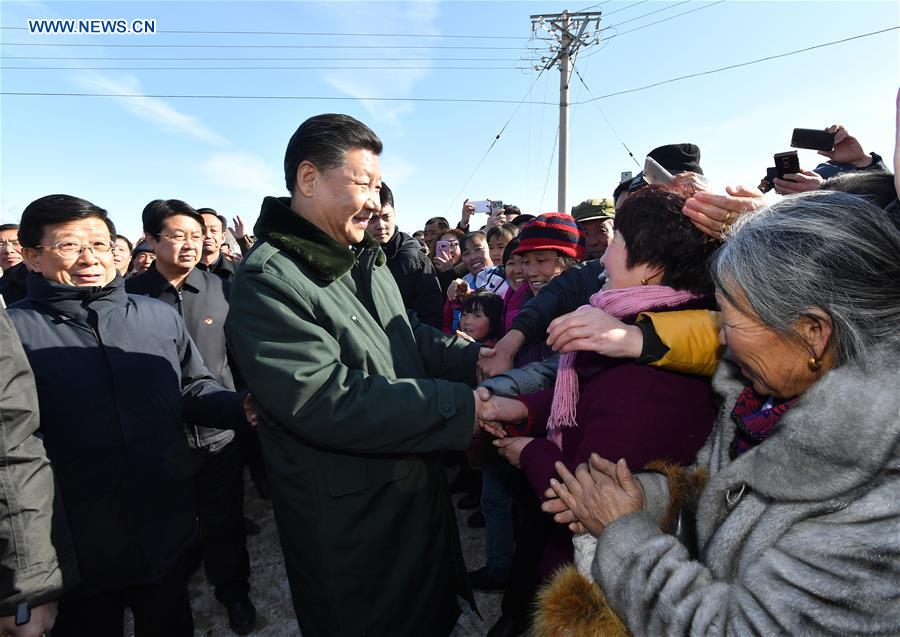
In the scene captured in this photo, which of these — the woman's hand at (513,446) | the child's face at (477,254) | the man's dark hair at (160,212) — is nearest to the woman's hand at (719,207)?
the woman's hand at (513,446)

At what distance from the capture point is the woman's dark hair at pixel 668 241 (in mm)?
1540

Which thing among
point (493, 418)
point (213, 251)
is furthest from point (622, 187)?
point (213, 251)

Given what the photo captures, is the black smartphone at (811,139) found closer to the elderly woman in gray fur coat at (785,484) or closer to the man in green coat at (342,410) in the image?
the elderly woman in gray fur coat at (785,484)

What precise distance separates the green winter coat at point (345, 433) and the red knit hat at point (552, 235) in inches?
65.4

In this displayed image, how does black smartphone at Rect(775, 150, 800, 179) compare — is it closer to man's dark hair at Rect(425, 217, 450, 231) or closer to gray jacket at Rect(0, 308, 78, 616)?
gray jacket at Rect(0, 308, 78, 616)

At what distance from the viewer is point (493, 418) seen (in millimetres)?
1834

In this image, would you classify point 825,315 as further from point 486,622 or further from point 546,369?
point 486,622

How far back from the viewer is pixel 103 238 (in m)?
2.29

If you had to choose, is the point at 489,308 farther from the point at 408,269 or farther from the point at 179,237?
the point at 179,237

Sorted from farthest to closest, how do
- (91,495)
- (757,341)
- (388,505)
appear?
1. (91,495)
2. (388,505)
3. (757,341)

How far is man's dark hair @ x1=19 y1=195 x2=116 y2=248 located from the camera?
7.12 ft

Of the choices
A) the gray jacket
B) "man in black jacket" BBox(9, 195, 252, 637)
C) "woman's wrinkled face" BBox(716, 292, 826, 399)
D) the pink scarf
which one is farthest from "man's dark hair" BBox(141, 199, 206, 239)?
"woman's wrinkled face" BBox(716, 292, 826, 399)

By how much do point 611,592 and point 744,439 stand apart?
56 cm

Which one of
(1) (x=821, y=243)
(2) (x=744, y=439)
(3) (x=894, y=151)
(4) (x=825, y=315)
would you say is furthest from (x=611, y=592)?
(3) (x=894, y=151)
